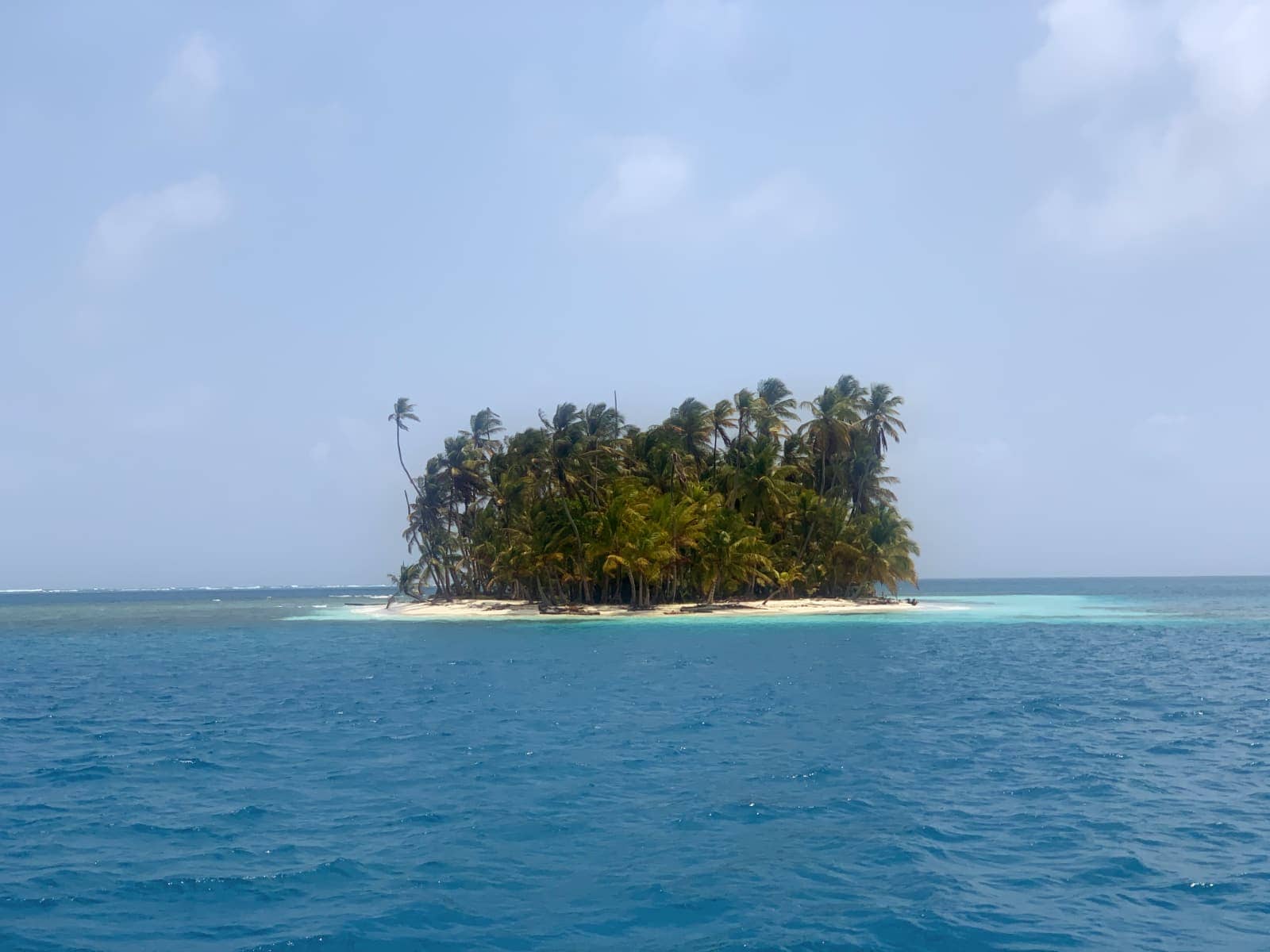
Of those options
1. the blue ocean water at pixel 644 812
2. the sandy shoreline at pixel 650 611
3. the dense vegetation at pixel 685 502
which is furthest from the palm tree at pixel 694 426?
the blue ocean water at pixel 644 812

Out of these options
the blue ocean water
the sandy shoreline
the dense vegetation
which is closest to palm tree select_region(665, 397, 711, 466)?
the dense vegetation

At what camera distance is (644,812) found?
13773 millimetres

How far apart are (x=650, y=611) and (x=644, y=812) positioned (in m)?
57.3

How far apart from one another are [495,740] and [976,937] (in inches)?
486

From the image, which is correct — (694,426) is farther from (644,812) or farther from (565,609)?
(644,812)

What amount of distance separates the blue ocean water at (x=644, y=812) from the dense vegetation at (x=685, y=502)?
36.9 m

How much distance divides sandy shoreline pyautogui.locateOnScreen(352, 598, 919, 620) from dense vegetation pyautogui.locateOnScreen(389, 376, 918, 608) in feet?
6.57

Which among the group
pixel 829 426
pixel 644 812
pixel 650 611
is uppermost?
pixel 829 426

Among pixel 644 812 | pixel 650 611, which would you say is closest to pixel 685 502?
pixel 650 611

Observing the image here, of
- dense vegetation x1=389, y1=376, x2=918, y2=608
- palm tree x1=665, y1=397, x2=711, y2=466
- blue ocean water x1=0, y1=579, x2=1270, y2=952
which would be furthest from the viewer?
palm tree x1=665, y1=397, x2=711, y2=466

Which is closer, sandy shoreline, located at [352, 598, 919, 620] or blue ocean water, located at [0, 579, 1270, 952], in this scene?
blue ocean water, located at [0, 579, 1270, 952]

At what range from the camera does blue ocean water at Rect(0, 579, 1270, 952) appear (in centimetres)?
965

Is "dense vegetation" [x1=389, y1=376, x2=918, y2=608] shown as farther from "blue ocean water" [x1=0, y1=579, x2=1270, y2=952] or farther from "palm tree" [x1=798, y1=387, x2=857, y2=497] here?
"blue ocean water" [x1=0, y1=579, x2=1270, y2=952]

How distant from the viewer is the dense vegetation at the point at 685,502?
68.6m
